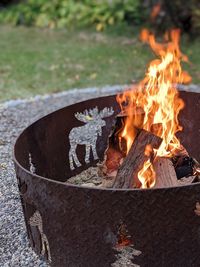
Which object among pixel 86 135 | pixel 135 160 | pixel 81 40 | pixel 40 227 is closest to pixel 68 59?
pixel 81 40

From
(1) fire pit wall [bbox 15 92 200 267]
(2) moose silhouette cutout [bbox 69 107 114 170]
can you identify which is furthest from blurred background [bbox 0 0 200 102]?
(1) fire pit wall [bbox 15 92 200 267]

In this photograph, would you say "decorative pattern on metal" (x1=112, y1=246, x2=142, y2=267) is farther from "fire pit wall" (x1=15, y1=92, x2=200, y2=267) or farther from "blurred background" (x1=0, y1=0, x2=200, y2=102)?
"blurred background" (x1=0, y1=0, x2=200, y2=102)

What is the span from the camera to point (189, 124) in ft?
12.5

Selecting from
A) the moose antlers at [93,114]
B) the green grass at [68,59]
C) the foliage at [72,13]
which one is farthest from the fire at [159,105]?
the foliage at [72,13]

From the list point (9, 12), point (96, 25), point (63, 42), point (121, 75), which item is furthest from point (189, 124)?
point (9, 12)

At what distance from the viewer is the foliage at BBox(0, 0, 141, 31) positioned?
906 cm

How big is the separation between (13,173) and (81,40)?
479 cm

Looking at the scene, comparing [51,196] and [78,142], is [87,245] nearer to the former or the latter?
[51,196]

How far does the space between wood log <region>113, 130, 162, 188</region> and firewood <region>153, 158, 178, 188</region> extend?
0.08 m

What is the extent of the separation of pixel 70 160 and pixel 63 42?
4875 mm

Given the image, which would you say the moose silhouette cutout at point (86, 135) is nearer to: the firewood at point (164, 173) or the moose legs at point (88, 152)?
the moose legs at point (88, 152)

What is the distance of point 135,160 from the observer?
3.04 m

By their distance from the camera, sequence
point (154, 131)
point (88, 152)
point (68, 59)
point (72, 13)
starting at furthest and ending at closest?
point (72, 13) < point (68, 59) < point (88, 152) < point (154, 131)

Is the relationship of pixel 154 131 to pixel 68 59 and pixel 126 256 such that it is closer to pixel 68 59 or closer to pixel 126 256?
pixel 126 256
